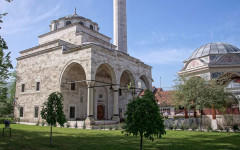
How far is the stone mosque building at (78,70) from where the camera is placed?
55.8ft

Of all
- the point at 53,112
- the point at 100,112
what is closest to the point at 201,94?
the point at 53,112

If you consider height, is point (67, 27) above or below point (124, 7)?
below

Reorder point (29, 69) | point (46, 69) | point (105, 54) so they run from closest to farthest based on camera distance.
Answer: point (105, 54)
point (46, 69)
point (29, 69)

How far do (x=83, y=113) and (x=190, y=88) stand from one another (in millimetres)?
10946

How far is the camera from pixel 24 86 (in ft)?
69.9

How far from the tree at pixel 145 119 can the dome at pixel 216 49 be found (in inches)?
913

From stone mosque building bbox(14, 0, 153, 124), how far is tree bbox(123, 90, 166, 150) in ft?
33.9

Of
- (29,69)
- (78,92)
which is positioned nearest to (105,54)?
(78,92)

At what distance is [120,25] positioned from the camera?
73.8ft

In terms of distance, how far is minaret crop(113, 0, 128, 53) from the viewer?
2255 cm

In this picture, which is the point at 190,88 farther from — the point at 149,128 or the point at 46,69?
the point at 46,69

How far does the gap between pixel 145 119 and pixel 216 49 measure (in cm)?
2478

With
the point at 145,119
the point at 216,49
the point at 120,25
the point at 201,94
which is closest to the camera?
the point at 145,119

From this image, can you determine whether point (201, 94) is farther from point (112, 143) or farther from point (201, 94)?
point (112, 143)
